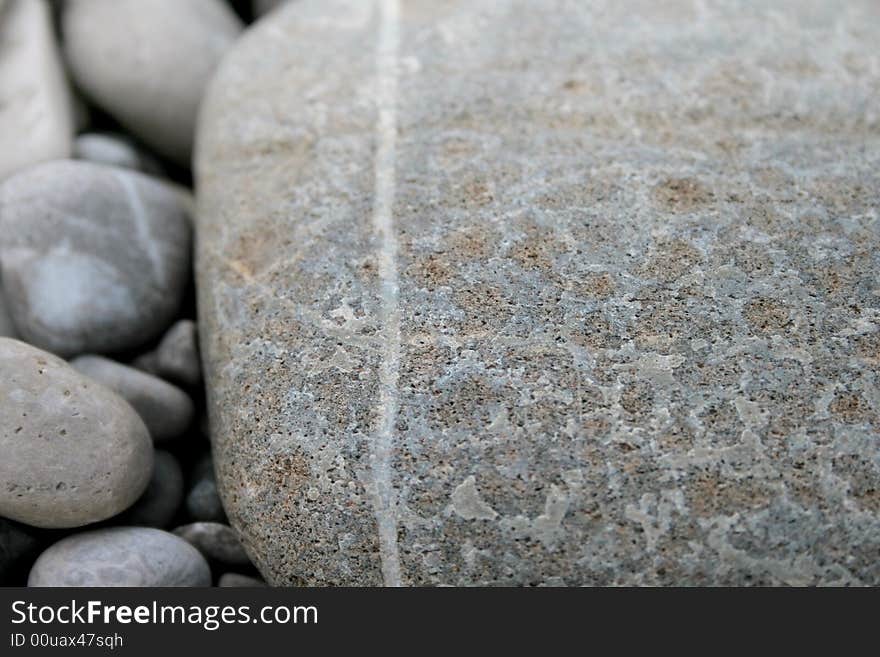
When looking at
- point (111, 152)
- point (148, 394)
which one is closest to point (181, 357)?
point (148, 394)

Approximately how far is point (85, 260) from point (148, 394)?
0.30 m

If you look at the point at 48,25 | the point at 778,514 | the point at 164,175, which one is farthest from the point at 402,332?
the point at 48,25

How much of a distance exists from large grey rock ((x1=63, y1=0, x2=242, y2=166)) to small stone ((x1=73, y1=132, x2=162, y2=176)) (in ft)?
0.19

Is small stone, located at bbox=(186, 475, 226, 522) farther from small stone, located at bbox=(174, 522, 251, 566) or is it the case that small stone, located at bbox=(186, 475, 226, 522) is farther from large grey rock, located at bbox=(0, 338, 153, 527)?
large grey rock, located at bbox=(0, 338, 153, 527)

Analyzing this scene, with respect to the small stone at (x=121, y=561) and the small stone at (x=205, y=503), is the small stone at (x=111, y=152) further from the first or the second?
Result: the small stone at (x=121, y=561)

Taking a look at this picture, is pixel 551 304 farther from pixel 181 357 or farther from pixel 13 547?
pixel 13 547

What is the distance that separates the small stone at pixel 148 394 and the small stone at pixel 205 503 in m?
0.12

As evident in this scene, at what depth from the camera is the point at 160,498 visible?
1572mm

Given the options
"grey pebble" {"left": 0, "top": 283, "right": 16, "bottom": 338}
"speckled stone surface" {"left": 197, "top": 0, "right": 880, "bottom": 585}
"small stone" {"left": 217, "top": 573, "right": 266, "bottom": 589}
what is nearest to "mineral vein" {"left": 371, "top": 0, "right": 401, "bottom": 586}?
"speckled stone surface" {"left": 197, "top": 0, "right": 880, "bottom": 585}

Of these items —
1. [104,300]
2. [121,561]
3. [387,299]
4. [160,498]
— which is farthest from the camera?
[104,300]

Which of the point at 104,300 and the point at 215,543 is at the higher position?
the point at 104,300

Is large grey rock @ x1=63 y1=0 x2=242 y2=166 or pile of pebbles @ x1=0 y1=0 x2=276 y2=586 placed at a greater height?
large grey rock @ x1=63 y1=0 x2=242 y2=166

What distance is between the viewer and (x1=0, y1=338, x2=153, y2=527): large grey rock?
1.33 meters

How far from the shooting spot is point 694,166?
1.63 m
